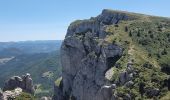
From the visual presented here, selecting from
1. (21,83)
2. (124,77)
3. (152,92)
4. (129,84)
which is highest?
(124,77)

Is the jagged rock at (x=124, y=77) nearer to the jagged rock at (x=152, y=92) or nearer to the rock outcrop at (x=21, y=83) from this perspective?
the jagged rock at (x=152, y=92)

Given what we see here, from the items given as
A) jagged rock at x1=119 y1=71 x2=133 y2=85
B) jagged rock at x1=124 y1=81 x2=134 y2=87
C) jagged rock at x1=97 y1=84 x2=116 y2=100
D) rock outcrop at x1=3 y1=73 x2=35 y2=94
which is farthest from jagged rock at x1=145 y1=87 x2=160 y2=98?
rock outcrop at x1=3 y1=73 x2=35 y2=94

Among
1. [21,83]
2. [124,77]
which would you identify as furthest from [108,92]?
[21,83]

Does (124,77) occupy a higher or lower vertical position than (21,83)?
higher

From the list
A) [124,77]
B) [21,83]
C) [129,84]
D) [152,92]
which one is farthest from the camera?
[21,83]

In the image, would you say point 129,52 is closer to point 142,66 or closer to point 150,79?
point 142,66

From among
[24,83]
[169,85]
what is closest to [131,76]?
[169,85]

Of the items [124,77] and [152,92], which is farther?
[124,77]

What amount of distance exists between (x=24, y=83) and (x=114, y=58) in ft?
149

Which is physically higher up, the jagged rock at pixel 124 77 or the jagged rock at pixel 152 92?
the jagged rock at pixel 124 77

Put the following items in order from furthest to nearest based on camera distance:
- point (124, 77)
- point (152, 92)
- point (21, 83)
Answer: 1. point (21, 83)
2. point (124, 77)
3. point (152, 92)

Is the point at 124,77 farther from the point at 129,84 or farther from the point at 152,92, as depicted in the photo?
the point at 152,92

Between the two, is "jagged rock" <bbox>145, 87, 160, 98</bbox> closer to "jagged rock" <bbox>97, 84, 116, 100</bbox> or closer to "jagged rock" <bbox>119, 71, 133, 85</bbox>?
"jagged rock" <bbox>119, 71, 133, 85</bbox>

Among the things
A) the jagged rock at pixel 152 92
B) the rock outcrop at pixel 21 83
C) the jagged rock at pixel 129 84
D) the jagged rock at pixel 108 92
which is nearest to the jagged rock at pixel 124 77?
the jagged rock at pixel 129 84
